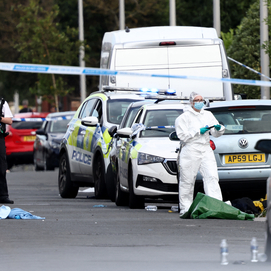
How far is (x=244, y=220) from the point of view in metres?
10.9

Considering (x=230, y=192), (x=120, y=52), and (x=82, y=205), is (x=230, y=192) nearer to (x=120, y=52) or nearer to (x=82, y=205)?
(x=82, y=205)

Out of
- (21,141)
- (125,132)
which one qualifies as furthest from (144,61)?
(21,141)

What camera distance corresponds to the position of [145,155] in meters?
12.1

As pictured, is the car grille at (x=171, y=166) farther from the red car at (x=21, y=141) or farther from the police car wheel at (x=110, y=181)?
the red car at (x=21, y=141)

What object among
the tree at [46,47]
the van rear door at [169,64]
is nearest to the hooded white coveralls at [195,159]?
the van rear door at [169,64]

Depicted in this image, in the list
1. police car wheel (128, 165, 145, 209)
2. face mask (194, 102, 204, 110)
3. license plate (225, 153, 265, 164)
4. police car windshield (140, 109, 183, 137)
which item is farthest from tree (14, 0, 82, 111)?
face mask (194, 102, 204, 110)

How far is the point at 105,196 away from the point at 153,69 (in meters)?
3.95

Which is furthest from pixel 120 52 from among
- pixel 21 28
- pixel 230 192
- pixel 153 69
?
pixel 21 28

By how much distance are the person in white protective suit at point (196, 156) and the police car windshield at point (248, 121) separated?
25.3 inches

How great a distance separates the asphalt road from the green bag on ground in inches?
7.8

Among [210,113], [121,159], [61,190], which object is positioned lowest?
[61,190]

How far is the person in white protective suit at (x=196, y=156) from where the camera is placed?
11.2 m

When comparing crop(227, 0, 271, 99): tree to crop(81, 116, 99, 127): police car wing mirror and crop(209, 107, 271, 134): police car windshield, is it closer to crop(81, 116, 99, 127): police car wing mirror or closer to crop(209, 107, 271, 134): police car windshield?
crop(81, 116, 99, 127): police car wing mirror

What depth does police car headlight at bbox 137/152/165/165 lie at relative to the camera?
39.6 feet
